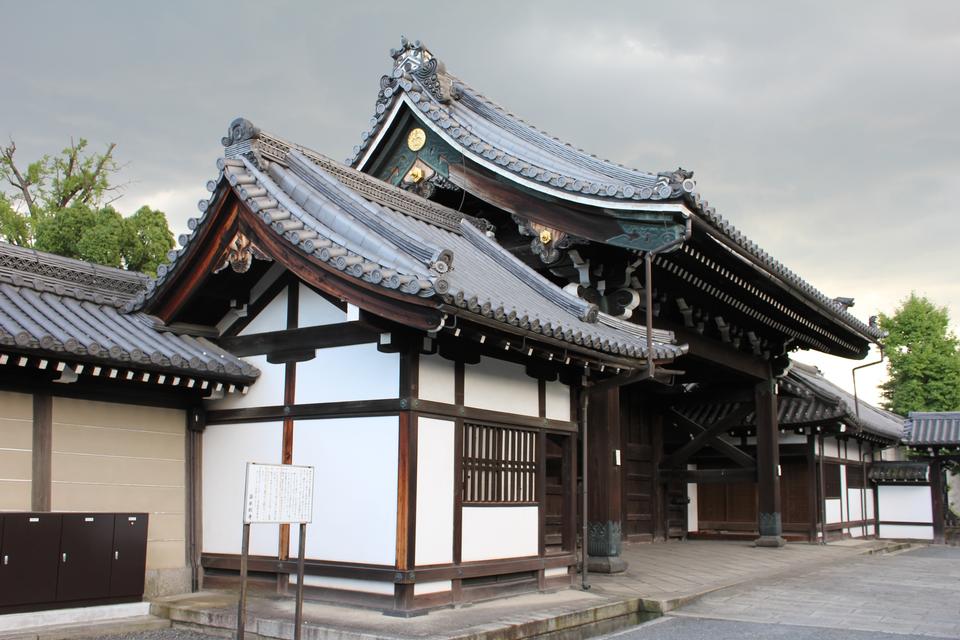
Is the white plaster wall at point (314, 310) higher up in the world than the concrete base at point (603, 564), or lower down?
higher up

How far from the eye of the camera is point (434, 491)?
8.80 metres

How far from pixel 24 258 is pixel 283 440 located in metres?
3.60

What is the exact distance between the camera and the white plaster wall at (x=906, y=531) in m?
23.1

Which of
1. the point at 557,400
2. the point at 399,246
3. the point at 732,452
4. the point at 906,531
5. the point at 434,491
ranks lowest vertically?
the point at 906,531

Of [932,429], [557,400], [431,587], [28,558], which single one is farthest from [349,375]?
[932,429]

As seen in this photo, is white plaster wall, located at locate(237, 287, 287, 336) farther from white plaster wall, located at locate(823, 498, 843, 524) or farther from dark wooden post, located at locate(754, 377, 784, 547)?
white plaster wall, located at locate(823, 498, 843, 524)

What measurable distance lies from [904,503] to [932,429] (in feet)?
8.10

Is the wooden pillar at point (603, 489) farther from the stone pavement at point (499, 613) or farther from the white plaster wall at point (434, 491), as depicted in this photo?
the white plaster wall at point (434, 491)

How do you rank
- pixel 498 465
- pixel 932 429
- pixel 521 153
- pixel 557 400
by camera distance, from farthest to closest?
pixel 932 429 → pixel 521 153 → pixel 557 400 → pixel 498 465

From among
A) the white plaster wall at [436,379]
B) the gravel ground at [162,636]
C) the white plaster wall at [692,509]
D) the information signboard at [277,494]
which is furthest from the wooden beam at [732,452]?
the information signboard at [277,494]

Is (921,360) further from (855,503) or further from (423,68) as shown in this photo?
(423,68)

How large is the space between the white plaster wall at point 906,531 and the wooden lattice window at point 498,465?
17358 mm

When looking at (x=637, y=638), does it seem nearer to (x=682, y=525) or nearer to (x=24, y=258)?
(x=24, y=258)

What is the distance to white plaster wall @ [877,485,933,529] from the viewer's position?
917 inches
